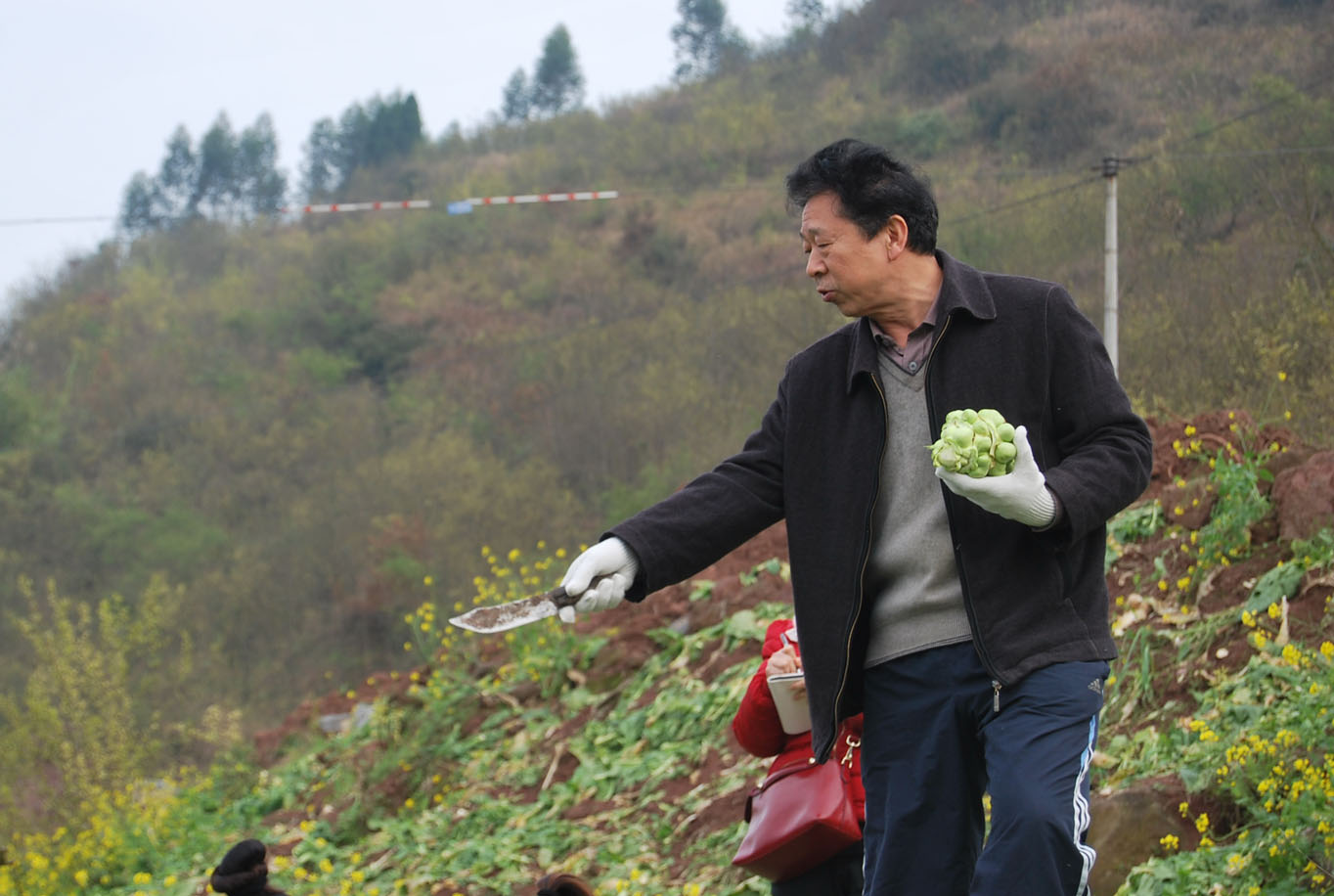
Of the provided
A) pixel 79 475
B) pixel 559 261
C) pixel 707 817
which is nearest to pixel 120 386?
pixel 79 475

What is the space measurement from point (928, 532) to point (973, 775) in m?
0.49

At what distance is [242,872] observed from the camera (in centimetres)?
383

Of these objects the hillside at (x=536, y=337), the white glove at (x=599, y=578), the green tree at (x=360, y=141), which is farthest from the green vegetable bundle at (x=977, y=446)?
the green tree at (x=360, y=141)

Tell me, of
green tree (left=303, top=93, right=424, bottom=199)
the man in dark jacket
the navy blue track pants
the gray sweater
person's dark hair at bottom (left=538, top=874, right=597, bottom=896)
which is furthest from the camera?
green tree (left=303, top=93, right=424, bottom=199)

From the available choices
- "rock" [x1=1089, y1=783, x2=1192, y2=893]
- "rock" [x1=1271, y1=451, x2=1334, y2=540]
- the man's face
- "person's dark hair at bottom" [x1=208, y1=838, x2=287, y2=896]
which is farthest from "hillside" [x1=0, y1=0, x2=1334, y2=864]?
"person's dark hair at bottom" [x1=208, y1=838, x2=287, y2=896]

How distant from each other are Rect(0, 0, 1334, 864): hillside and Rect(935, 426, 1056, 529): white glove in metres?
2.71

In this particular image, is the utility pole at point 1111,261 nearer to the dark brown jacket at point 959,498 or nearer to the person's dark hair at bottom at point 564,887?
the dark brown jacket at point 959,498

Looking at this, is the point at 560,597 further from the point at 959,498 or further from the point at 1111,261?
the point at 1111,261

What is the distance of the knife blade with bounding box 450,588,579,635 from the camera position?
2961 millimetres

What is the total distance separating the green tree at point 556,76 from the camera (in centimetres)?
7769

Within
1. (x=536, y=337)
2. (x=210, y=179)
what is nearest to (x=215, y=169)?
(x=210, y=179)

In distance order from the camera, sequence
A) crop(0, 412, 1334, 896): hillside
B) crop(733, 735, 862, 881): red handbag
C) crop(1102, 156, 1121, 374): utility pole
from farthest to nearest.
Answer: crop(1102, 156, 1121, 374): utility pole → crop(0, 412, 1334, 896): hillside → crop(733, 735, 862, 881): red handbag

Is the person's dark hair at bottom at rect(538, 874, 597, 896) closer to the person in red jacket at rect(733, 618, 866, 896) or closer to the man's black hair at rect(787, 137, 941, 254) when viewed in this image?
the person in red jacket at rect(733, 618, 866, 896)

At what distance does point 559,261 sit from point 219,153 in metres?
46.3
